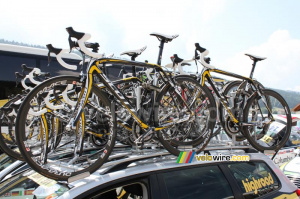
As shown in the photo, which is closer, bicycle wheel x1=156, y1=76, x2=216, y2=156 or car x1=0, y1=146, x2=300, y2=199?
car x1=0, y1=146, x2=300, y2=199

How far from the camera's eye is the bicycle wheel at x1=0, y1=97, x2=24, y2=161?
345cm

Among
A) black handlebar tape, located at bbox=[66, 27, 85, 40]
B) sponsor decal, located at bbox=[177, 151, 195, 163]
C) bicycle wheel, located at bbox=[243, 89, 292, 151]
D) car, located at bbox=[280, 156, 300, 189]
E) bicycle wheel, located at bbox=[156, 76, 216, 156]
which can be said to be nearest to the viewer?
black handlebar tape, located at bbox=[66, 27, 85, 40]

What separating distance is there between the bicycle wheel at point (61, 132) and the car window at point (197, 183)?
661 millimetres

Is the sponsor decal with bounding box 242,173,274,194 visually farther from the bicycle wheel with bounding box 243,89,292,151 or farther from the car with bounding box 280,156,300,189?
the car with bounding box 280,156,300,189

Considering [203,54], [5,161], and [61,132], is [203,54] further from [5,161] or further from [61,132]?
[5,161]

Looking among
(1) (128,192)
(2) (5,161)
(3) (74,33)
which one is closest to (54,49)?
(3) (74,33)

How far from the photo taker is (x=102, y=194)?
7.80 feet

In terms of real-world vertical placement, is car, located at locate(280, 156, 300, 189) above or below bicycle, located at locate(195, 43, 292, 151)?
below

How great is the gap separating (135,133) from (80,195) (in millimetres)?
1183

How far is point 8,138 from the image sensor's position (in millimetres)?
3744

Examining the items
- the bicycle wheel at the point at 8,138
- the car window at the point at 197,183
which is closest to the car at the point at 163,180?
the car window at the point at 197,183

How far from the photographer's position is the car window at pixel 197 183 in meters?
2.55

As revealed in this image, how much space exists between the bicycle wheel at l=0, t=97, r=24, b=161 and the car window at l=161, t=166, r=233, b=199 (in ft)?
5.85

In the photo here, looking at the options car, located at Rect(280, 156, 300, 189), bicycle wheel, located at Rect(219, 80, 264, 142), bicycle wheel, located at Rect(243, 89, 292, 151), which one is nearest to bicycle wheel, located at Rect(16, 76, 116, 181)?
bicycle wheel, located at Rect(219, 80, 264, 142)
